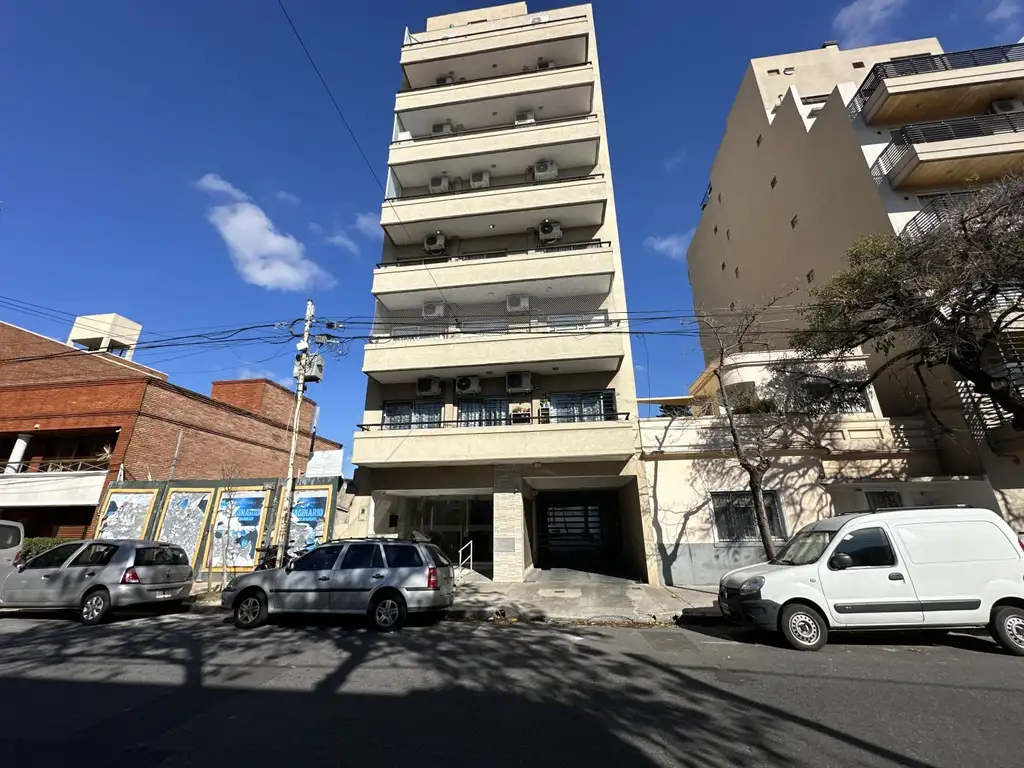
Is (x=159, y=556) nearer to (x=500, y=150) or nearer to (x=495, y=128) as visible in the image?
(x=500, y=150)

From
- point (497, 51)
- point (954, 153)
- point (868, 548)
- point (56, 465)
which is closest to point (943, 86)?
point (954, 153)

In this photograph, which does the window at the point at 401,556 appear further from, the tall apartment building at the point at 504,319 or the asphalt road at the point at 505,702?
the tall apartment building at the point at 504,319

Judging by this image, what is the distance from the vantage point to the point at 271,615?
8.84 meters

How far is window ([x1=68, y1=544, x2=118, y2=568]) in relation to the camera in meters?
9.35

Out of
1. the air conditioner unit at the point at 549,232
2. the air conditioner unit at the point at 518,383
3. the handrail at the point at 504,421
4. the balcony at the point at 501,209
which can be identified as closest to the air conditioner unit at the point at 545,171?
the balcony at the point at 501,209

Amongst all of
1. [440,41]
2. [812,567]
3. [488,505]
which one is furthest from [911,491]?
[440,41]

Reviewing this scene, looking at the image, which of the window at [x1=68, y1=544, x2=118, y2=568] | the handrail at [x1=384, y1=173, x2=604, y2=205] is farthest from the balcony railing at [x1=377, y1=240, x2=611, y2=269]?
the window at [x1=68, y1=544, x2=118, y2=568]

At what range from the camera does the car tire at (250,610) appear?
827cm

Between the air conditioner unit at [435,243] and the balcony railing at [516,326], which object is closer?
the balcony railing at [516,326]

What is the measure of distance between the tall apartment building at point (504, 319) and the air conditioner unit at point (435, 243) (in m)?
0.07

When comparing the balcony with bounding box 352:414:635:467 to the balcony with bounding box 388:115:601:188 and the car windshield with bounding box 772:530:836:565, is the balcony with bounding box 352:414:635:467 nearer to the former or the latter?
the car windshield with bounding box 772:530:836:565

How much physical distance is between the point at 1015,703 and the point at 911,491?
10.5 m

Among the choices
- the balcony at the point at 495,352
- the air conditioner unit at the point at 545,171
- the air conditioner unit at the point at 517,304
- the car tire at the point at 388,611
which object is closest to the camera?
the car tire at the point at 388,611

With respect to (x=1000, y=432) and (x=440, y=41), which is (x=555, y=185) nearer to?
(x=440, y=41)
